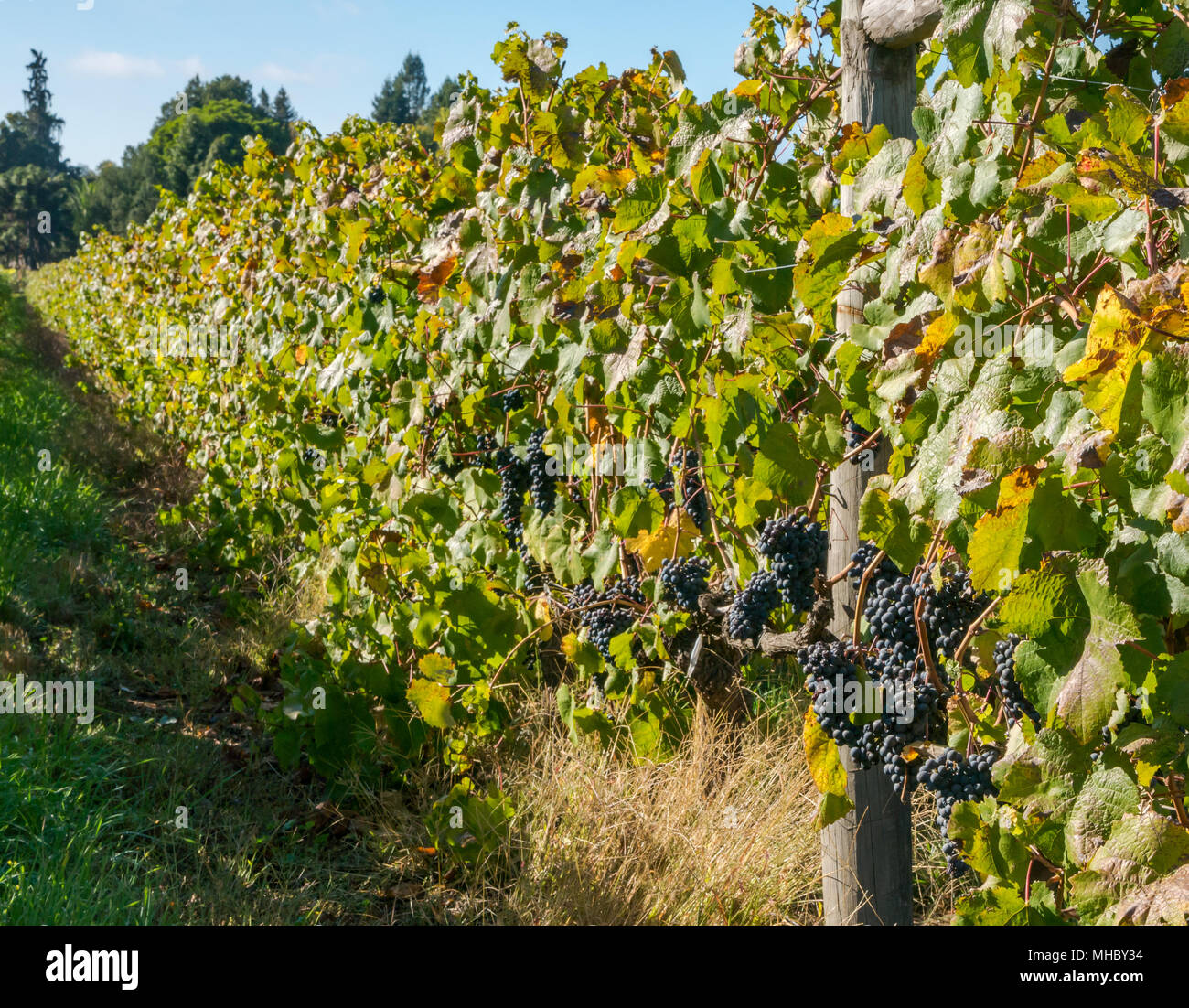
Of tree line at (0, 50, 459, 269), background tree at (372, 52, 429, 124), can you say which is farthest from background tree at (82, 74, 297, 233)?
background tree at (372, 52, 429, 124)

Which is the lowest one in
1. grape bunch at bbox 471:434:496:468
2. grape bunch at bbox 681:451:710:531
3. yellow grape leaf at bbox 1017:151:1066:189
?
grape bunch at bbox 681:451:710:531

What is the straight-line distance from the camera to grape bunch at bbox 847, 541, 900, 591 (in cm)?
195

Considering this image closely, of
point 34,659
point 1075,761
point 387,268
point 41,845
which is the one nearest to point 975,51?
point 1075,761

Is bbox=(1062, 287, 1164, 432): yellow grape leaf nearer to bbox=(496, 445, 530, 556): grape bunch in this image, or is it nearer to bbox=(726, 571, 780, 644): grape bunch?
bbox=(726, 571, 780, 644): grape bunch

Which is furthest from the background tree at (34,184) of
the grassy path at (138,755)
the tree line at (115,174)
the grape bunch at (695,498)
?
the grape bunch at (695,498)

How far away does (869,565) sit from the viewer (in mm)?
1957

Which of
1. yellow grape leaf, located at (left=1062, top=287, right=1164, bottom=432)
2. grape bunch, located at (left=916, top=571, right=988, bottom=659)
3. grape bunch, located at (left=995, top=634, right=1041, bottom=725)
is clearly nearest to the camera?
yellow grape leaf, located at (left=1062, top=287, right=1164, bottom=432)

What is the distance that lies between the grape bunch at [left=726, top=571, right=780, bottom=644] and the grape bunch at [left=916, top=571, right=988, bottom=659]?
0.44 metres

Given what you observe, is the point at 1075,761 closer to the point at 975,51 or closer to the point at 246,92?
the point at 975,51

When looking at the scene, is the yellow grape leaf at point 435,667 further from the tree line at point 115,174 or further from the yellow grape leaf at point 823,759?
the tree line at point 115,174

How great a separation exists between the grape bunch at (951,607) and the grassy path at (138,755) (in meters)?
2.00

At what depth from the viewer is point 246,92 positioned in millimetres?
71062

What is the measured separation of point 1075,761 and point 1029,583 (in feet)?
0.98
